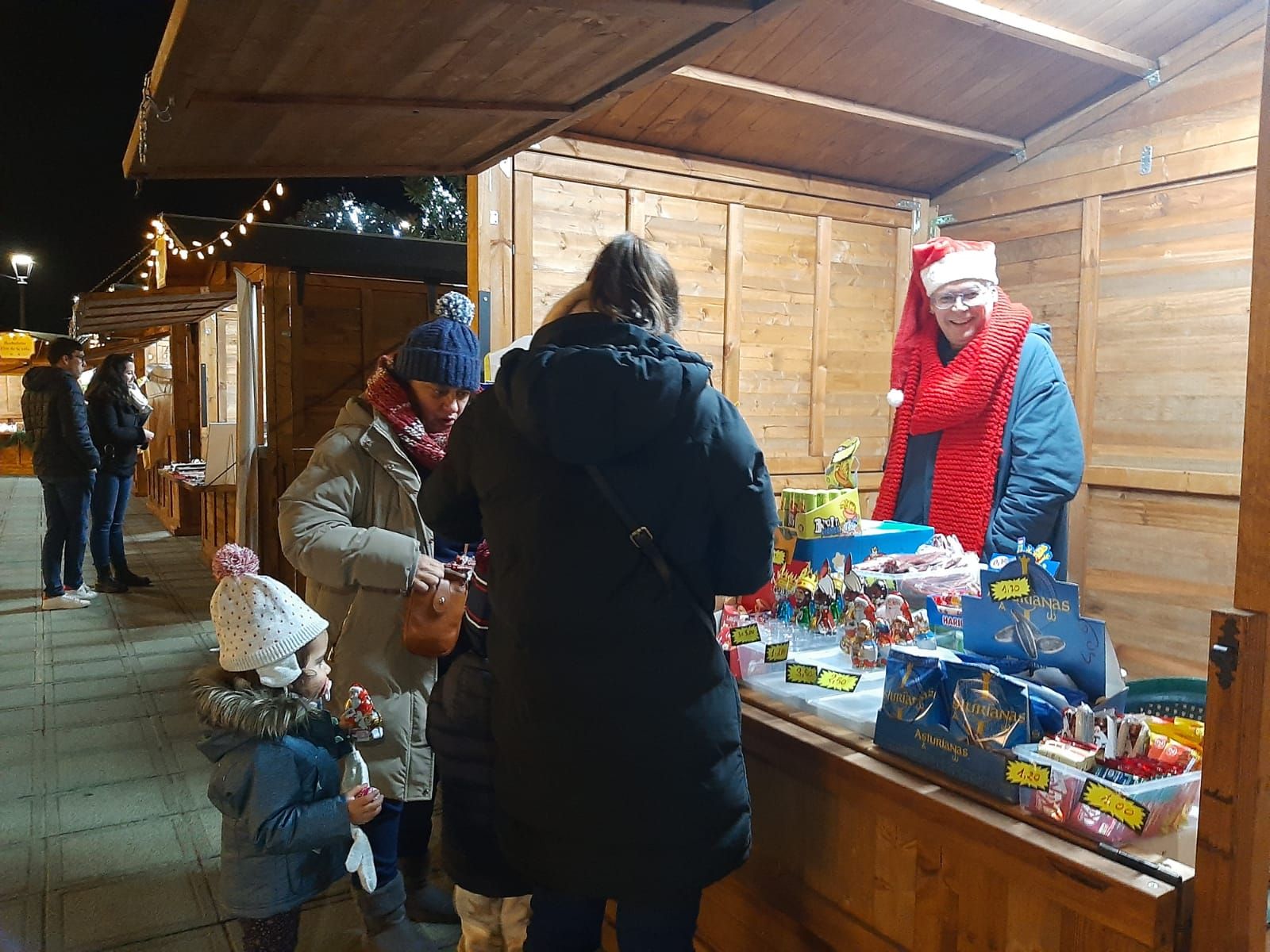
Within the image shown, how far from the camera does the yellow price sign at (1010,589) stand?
1602 mm

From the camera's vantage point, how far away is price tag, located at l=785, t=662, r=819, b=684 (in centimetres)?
194

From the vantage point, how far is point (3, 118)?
605 inches

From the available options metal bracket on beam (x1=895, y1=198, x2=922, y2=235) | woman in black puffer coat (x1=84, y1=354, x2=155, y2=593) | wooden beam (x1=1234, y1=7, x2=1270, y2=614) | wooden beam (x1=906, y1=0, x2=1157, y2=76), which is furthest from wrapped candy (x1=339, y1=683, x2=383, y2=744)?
woman in black puffer coat (x1=84, y1=354, x2=155, y2=593)

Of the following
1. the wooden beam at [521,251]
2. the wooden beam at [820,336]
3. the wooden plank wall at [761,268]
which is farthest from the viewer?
the wooden beam at [820,336]

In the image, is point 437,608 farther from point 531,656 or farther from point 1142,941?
point 1142,941

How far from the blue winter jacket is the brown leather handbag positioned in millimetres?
1607

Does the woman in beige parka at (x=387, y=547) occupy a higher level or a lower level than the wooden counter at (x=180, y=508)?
higher

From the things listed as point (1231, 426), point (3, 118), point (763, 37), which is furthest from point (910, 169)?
point (3, 118)

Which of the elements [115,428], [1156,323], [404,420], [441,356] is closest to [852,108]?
[1156,323]

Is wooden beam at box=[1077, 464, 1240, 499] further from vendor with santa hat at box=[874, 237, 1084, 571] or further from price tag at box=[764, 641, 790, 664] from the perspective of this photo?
price tag at box=[764, 641, 790, 664]

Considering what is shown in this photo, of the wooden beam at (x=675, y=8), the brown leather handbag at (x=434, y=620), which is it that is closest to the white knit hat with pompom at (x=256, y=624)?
the brown leather handbag at (x=434, y=620)

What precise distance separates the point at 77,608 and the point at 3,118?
13.5 m

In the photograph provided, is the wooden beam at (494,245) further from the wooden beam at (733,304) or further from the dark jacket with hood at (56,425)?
the dark jacket with hood at (56,425)

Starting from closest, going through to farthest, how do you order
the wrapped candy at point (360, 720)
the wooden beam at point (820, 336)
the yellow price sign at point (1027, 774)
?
1. the yellow price sign at point (1027, 774)
2. the wrapped candy at point (360, 720)
3. the wooden beam at point (820, 336)
